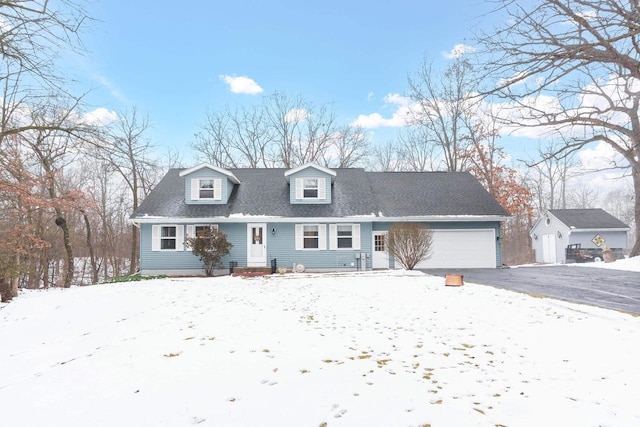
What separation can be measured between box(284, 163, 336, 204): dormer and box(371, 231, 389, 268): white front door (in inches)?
118

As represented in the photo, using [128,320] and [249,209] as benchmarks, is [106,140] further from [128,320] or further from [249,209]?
[249,209]

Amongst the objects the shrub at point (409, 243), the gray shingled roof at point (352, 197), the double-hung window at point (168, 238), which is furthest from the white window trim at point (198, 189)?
the shrub at point (409, 243)

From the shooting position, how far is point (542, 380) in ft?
11.8

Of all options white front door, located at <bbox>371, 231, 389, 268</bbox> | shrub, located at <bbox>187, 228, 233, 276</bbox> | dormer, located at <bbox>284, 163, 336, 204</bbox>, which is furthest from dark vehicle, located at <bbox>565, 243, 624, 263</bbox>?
shrub, located at <bbox>187, 228, 233, 276</bbox>

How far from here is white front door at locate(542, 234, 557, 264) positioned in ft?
89.1

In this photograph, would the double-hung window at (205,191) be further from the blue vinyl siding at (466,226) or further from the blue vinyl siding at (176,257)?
the blue vinyl siding at (466,226)

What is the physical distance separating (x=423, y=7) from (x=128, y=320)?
10.9 metres

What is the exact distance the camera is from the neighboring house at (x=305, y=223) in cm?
1620

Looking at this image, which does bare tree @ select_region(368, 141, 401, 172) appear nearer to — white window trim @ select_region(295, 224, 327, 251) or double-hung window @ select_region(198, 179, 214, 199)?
white window trim @ select_region(295, 224, 327, 251)

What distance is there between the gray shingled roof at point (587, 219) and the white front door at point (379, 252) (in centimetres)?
1744

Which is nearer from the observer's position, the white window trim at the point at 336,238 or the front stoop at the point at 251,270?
the front stoop at the point at 251,270

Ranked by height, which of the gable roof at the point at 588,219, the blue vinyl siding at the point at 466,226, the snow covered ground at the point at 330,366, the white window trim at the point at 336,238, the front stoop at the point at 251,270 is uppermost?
the gable roof at the point at 588,219

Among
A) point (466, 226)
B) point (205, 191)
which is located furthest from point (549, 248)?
point (205, 191)

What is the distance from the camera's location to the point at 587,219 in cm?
2589
